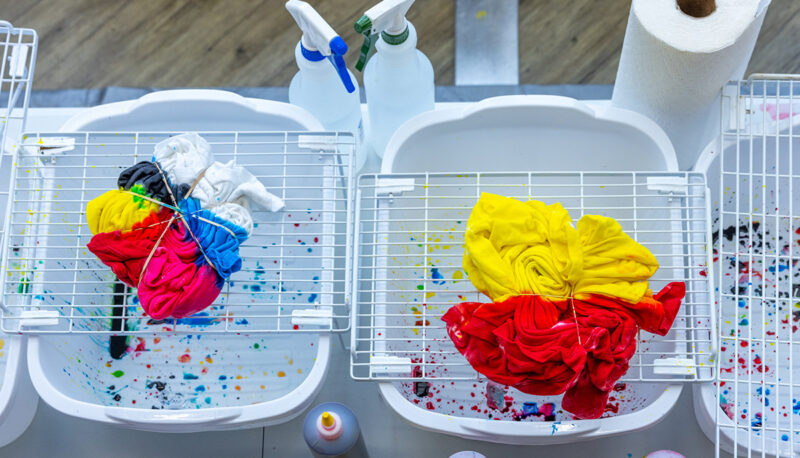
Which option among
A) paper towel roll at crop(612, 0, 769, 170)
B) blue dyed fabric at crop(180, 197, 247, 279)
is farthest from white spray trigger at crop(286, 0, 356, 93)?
paper towel roll at crop(612, 0, 769, 170)

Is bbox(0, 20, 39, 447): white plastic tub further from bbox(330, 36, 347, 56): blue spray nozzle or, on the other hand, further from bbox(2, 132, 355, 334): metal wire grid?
bbox(330, 36, 347, 56): blue spray nozzle

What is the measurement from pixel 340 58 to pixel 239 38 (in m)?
0.89

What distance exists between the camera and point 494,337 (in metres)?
0.83

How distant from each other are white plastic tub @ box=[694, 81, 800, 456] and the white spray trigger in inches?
20.0

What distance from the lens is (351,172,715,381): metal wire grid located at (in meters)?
0.89

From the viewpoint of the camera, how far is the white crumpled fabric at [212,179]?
922 millimetres

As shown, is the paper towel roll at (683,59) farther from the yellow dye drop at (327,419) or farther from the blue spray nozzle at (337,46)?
the yellow dye drop at (327,419)

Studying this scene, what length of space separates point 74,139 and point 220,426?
0.46 metres

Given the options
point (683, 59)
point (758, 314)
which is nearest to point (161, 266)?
point (683, 59)

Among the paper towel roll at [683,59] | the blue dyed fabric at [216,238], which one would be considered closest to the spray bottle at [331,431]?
the blue dyed fabric at [216,238]

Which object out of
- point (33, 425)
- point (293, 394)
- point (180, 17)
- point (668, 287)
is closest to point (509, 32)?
point (180, 17)

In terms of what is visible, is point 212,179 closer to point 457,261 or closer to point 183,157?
point 183,157

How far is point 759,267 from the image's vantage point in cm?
111

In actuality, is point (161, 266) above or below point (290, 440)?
above
